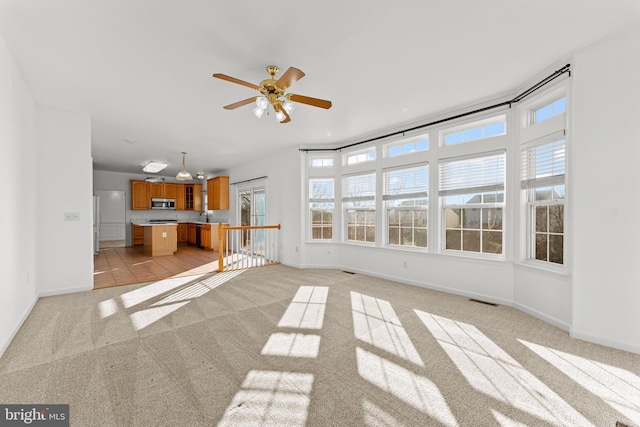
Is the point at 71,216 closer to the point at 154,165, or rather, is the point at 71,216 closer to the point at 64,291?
the point at 64,291

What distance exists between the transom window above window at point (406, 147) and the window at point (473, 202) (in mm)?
531

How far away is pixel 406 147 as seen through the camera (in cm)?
493

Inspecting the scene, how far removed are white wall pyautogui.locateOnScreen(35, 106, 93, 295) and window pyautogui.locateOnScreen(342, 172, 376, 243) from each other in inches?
177

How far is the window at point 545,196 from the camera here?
307cm

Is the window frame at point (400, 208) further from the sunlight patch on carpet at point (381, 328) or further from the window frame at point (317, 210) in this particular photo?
the sunlight patch on carpet at point (381, 328)

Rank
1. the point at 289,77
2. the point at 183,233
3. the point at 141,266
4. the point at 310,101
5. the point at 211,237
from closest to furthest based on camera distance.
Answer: the point at 289,77 → the point at 310,101 → the point at 141,266 → the point at 211,237 → the point at 183,233

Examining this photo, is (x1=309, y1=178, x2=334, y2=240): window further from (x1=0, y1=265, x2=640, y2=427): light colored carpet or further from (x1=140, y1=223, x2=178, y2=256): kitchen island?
(x1=140, y1=223, x2=178, y2=256): kitchen island

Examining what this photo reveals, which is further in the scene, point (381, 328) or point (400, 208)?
point (400, 208)

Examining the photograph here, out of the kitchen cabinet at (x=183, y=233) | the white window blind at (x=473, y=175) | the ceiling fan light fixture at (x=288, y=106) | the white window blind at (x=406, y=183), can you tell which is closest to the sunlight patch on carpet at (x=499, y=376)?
the white window blind at (x=473, y=175)

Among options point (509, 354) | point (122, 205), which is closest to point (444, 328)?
point (509, 354)

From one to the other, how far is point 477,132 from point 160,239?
7888 mm

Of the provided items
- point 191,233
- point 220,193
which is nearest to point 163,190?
point 191,233

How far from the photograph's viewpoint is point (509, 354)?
2.39m

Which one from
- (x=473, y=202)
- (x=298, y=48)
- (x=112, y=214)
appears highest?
(x=298, y=48)
